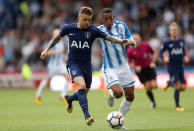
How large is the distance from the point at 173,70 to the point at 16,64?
47.3 feet

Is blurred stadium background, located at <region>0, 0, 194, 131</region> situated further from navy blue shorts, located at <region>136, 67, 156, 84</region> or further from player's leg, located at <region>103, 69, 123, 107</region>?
player's leg, located at <region>103, 69, 123, 107</region>

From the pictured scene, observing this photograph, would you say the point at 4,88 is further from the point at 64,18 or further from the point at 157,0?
the point at 157,0

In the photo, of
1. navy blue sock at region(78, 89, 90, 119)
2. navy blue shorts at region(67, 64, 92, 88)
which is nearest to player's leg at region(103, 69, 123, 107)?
navy blue shorts at region(67, 64, 92, 88)

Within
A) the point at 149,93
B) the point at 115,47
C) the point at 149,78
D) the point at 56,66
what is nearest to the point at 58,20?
the point at 56,66

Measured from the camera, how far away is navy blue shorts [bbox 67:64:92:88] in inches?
395

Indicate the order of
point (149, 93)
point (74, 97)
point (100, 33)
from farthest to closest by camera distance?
1. point (149, 93)
2. point (74, 97)
3. point (100, 33)

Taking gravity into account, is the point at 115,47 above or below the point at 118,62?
above

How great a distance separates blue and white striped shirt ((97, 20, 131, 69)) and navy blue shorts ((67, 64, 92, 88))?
1.96 feet

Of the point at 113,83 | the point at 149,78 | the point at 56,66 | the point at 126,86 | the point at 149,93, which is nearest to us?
the point at 113,83

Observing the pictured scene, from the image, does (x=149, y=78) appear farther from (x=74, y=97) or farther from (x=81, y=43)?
(x=81, y=43)

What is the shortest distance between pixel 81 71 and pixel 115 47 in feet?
3.47

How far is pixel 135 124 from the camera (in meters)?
10.8

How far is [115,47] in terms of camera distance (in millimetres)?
10664

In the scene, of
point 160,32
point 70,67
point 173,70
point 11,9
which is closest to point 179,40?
point 173,70
